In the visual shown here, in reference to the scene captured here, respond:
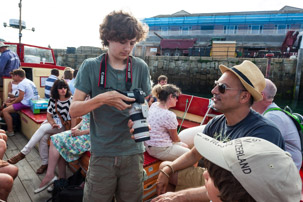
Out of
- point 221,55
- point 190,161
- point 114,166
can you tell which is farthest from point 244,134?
point 221,55

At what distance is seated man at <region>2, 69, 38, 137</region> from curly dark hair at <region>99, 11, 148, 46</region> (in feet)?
14.5

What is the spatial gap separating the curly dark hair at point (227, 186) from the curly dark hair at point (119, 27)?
1060 mm

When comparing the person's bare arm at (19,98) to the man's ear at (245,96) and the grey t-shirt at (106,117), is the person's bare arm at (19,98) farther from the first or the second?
the man's ear at (245,96)

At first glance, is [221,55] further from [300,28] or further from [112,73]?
[112,73]

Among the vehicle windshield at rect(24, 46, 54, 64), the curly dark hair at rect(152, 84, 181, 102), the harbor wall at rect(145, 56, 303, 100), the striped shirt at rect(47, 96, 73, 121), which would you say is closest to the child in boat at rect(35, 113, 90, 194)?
the striped shirt at rect(47, 96, 73, 121)

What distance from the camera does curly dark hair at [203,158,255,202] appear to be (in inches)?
32.8

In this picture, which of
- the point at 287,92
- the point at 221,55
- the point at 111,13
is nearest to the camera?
the point at 111,13

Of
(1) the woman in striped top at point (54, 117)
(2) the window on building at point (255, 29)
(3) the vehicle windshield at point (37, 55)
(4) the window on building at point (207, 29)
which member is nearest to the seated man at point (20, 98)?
(1) the woman in striped top at point (54, 117)

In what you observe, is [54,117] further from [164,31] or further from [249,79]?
[164,31]

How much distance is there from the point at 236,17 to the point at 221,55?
1604 centimetres

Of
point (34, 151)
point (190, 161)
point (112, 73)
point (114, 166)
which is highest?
point (112, 73)

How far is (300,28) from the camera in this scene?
2973 centimetres

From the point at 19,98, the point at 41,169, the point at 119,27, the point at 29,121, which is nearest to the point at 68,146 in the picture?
the point at 41,169

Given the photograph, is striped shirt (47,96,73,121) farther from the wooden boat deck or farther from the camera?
the camera
